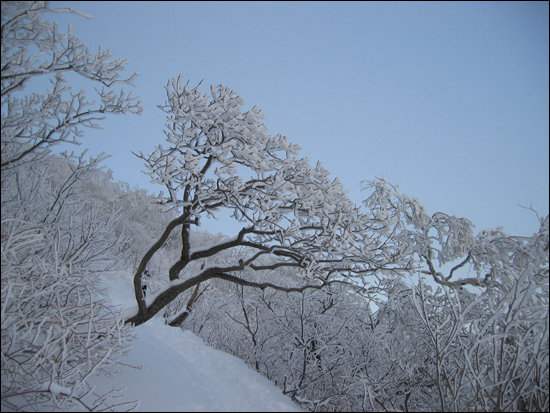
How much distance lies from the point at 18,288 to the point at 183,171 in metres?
Answer: 2.73

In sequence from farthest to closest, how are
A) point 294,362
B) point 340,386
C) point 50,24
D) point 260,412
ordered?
point 294,362 → point 340,386 → point 260,412 → point 50,24

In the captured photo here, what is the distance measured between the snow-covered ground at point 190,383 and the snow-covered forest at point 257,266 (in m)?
0.30

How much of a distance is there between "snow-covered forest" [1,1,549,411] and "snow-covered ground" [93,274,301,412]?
301 millimetres

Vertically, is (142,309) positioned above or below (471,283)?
below

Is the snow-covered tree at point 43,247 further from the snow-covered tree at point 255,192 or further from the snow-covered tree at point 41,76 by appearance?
the snow-covered tree at point 255,192

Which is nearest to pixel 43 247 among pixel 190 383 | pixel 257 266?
pixel 190 383

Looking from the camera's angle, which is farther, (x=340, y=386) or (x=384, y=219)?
(x=340, y=386)

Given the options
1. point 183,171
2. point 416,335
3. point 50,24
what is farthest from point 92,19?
point 416,335

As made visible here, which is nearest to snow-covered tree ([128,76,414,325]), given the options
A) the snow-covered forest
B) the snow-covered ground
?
A: the snow-covered forest

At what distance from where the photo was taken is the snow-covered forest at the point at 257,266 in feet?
10.2

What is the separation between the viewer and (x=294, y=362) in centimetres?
760

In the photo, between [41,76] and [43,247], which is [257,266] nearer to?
[43,247]

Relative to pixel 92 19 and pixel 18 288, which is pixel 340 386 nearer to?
pixel 18 288

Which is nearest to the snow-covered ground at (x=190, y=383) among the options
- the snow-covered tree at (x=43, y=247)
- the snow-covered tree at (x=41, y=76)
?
→ the snow-covered tree at (x=43, y=247)
